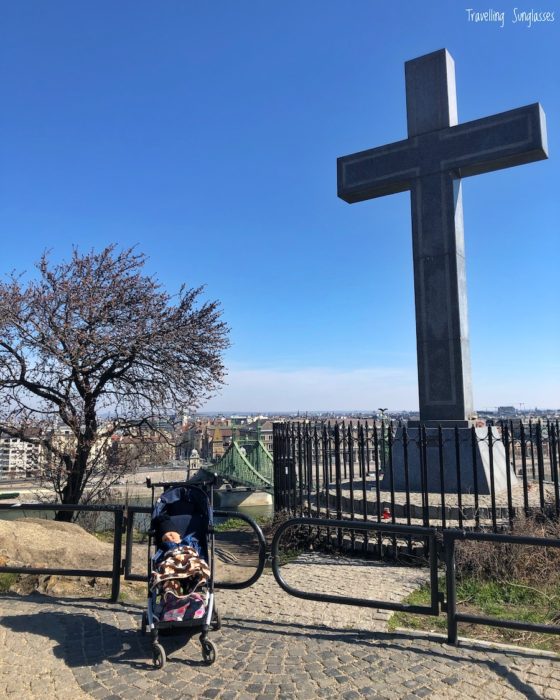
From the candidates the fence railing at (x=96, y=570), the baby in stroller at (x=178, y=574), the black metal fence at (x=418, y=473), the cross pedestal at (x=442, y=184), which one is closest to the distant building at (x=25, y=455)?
the fence railing at (x=96, y=570)

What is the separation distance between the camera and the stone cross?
32.0 ft

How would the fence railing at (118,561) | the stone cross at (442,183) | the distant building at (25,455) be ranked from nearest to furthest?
the fence railing at (118,561), the stone cross at (442,183), the distant building at (25,455)

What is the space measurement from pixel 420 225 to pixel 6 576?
346 inches

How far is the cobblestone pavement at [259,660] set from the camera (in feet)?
12.3

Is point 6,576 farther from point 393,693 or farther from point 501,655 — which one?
point 501,655

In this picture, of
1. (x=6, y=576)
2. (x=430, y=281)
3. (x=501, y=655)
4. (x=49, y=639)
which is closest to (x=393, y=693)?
(x=501, y=655)

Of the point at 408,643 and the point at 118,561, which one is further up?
the point at 118,561

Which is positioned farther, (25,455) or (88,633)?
(25,455)

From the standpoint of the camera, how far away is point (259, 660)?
4.23 metres

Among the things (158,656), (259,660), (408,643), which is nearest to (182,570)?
(158,656)

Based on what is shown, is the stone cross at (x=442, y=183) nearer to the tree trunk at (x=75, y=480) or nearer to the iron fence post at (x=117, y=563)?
the iron fence post at (x=117, y=563)

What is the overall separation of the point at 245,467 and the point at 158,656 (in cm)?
3987

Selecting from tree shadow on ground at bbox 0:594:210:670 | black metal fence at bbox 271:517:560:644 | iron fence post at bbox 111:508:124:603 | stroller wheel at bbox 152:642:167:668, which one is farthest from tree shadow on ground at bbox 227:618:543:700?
iron fence post at bbox 111:508:124:603

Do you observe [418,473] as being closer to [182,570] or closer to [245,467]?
[182,570]
